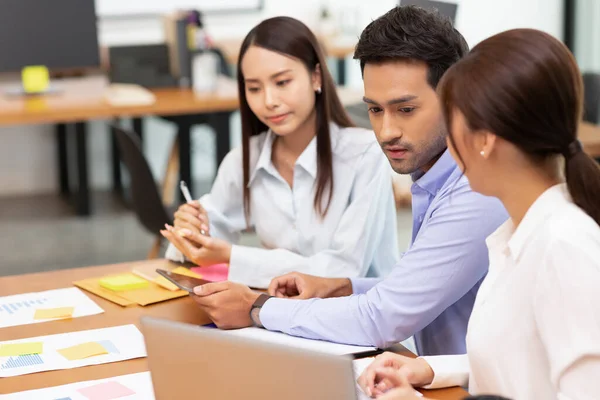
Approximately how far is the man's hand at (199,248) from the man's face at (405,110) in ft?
1.91

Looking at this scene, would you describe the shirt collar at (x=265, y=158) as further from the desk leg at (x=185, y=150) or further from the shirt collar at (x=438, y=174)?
the desk leg at (x=185, y=150)

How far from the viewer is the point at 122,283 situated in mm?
2145

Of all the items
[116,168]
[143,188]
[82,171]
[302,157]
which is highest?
→ [302,157]

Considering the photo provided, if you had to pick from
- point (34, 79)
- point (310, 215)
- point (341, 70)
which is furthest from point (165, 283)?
point (341, 70)

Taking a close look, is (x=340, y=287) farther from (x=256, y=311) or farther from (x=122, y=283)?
(x=122, y=283)

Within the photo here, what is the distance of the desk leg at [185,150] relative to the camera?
4961 millimetres

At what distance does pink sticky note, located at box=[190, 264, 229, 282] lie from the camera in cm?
221

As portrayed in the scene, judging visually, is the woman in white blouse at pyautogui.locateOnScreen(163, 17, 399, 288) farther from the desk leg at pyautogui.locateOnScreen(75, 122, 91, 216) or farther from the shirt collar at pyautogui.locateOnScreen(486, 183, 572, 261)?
the desk leg at pyautogui.locateOnScreen(75, 122, 91, 216)

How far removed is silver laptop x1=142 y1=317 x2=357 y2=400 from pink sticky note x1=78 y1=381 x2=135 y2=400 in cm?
34

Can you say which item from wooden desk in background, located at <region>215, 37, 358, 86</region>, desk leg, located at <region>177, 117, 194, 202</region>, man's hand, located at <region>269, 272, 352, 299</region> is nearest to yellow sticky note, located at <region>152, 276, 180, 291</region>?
man's hand, located at <region>269, 272, 352, 299</region>

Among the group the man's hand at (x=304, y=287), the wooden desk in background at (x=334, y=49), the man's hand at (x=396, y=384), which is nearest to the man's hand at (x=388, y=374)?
the man's hand at (x=396, y=384)

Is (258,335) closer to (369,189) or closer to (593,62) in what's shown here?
(369,189)

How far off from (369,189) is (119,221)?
11.1 ft

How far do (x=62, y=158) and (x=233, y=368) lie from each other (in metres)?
5.05
